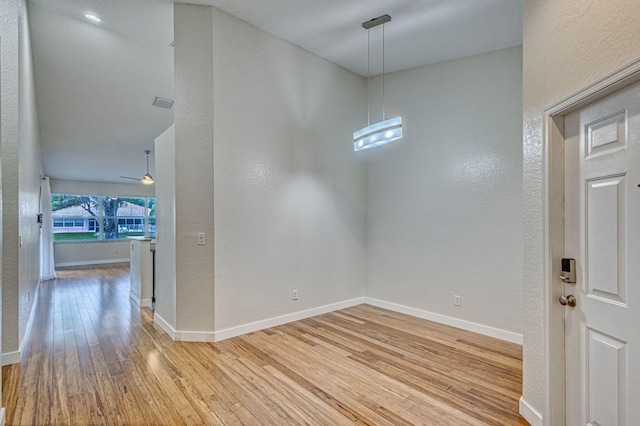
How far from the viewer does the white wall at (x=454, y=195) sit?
350cm

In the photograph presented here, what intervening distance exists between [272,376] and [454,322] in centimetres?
240

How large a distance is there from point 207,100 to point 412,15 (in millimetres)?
2336

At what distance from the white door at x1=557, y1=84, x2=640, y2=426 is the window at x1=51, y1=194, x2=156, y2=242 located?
36.7 feet

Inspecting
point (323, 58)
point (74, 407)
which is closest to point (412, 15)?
point (323, 58)

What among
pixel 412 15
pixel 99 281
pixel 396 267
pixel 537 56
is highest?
pixel 412 15

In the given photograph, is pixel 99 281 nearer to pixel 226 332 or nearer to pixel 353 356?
pixel 226 332

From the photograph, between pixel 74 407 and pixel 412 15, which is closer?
pixel 74 407

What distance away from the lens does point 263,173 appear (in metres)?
3.83

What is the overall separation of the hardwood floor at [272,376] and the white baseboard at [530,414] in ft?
0.18

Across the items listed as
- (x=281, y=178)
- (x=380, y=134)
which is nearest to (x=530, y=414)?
(x=380, y=134)

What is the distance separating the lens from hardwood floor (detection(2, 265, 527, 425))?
2.16 metres

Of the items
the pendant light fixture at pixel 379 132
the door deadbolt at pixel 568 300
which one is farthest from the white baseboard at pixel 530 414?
the pendant light fixture at pixel 379 132

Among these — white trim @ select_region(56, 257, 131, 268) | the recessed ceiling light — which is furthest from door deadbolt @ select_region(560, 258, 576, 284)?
white trim @ select_region(56, 257, 131, 268)

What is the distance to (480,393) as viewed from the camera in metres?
2.42
